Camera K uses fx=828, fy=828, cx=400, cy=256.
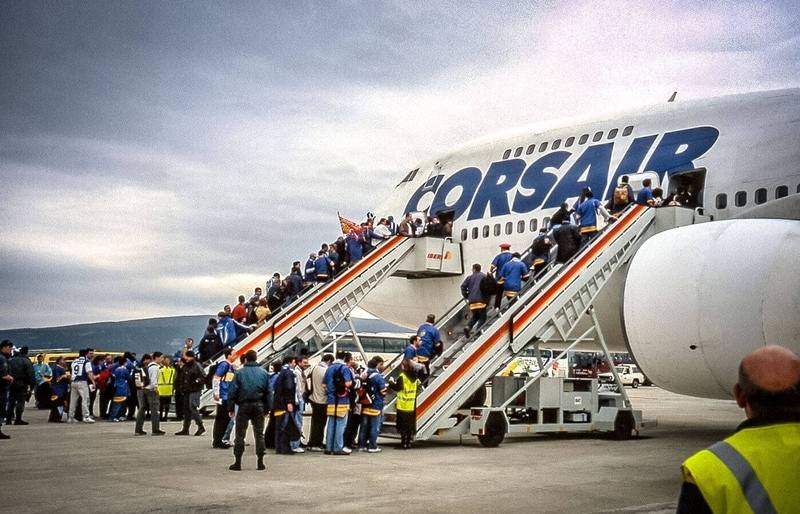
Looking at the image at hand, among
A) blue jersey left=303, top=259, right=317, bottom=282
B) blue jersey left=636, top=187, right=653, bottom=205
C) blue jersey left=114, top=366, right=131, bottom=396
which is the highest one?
blue jersey left=636, top=187, right=653, bottom=205

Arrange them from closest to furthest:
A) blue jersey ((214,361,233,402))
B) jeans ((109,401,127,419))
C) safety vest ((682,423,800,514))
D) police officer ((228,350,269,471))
Answer: safety vest ((682,423,800,514)) → police officer ((228,350,269,471)) → blue jersey ((214,361,233,402)) → jeans ((109,401,127,419))

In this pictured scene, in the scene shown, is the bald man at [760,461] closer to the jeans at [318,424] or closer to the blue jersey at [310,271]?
the jeans at [318,424]

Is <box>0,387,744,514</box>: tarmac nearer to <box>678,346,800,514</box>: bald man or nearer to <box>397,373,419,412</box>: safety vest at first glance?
<box>397,373,419,412</box>: safety vest

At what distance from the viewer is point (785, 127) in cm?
1553

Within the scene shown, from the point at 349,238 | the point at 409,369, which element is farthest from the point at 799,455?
the point at 349,238

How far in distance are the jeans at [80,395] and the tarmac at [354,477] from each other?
14.0ft

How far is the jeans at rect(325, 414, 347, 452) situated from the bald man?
1067cm

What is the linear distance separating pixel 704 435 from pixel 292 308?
30.6 feet

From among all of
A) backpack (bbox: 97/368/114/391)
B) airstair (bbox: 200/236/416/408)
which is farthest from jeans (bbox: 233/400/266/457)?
backpack (bbox: 97/368/114/391)

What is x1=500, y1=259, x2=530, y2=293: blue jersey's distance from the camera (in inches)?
605

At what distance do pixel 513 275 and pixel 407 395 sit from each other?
12.2 feet

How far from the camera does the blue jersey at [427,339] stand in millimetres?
14680

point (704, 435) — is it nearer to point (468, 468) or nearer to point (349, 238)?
point (468, 468)

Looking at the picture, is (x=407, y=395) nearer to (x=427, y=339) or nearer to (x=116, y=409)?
(x=427, y=339)
